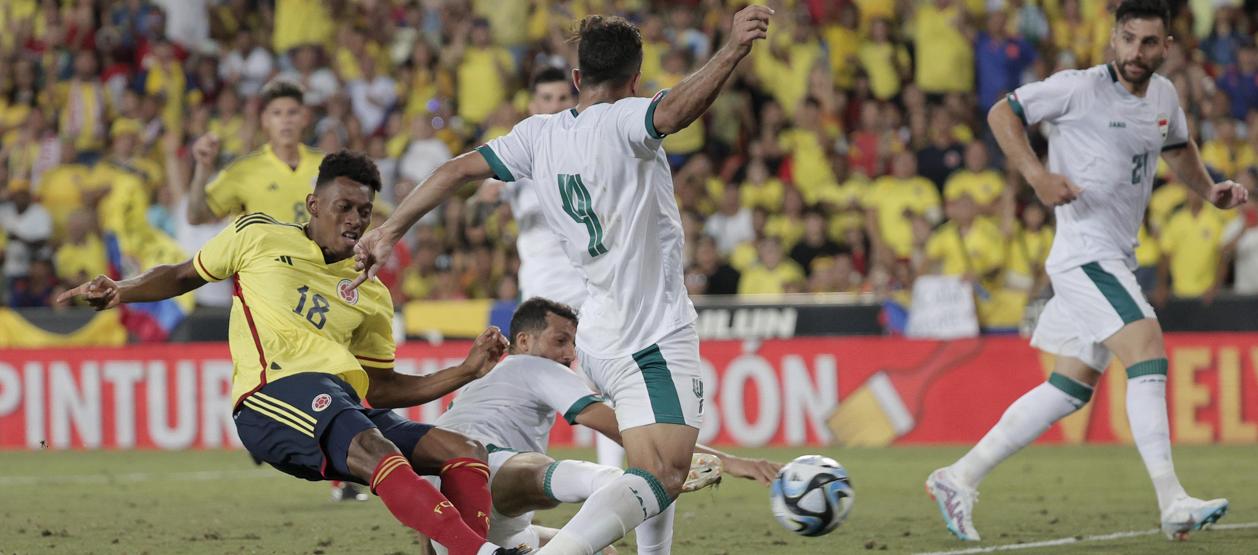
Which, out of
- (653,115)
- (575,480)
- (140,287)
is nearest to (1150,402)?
(575,480)

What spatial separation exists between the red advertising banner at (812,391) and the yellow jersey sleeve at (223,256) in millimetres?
7086

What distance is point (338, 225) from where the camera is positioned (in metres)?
6.67

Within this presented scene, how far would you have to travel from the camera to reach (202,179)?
895 centimetres

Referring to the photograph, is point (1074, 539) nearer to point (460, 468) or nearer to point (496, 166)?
point (460, 468)

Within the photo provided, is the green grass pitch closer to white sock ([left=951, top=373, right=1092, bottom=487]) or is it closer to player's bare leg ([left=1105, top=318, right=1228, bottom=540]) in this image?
player's bare leg ([left=1105, top=318, right=1228, bottom=540])

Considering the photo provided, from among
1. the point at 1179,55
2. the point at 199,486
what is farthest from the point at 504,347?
the point at 1179,55

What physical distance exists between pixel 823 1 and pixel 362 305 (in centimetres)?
1289

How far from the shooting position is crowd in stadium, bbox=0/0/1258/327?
50.8 feet

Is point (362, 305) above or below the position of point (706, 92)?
below

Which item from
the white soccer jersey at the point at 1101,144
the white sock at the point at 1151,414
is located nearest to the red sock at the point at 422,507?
the white sock at the point at 1151,414

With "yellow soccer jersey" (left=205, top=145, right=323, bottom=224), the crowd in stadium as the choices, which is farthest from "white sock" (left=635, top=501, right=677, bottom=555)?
the crowd in stadium

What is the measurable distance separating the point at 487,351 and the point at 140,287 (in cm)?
142

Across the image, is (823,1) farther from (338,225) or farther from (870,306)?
(338,225)

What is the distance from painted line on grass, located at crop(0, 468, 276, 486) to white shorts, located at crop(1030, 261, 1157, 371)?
6.46 metres
